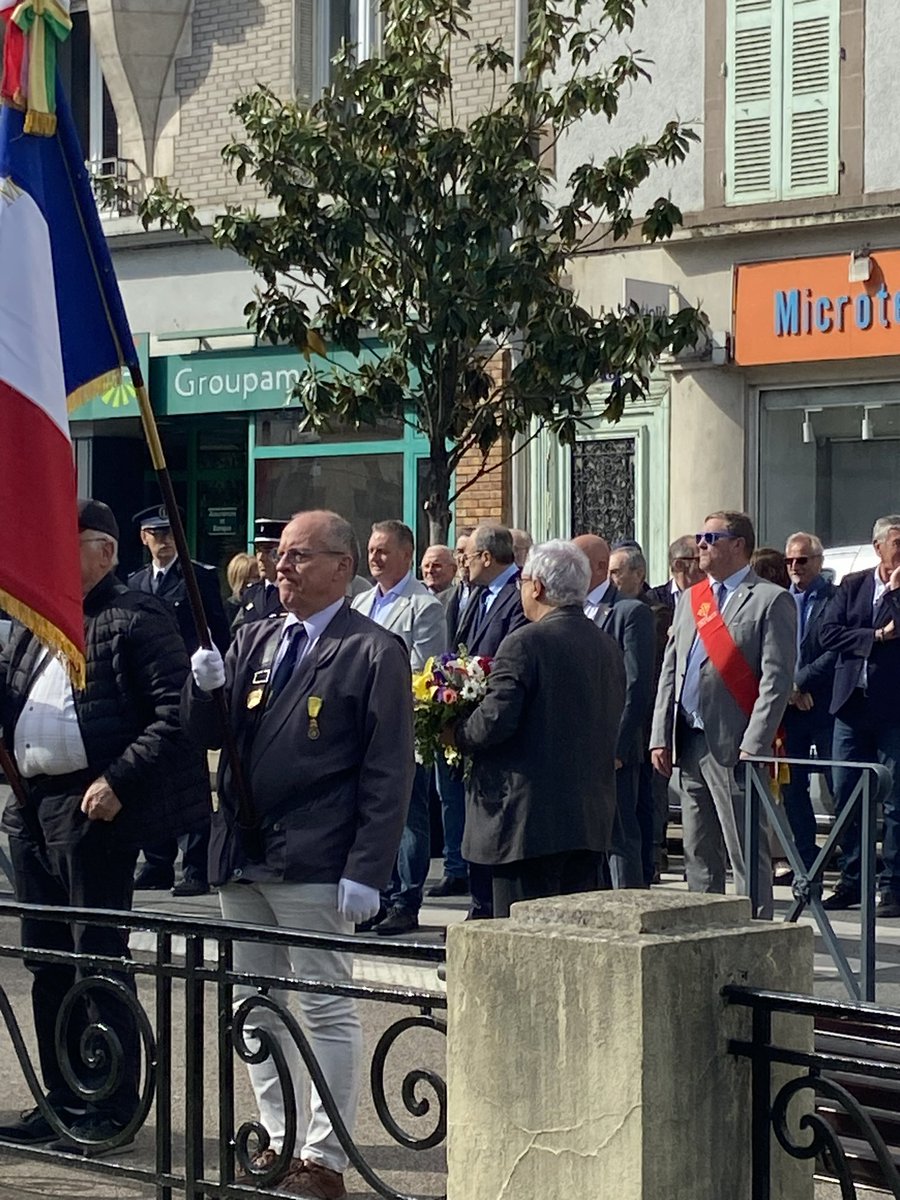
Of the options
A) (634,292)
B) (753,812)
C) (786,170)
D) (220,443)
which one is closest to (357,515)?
(220,443)

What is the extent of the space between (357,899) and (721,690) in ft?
13.8

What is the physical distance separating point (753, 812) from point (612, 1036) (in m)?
4.88

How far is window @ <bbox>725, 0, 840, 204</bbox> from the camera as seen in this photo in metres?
18.0

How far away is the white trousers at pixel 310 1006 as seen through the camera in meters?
5.86

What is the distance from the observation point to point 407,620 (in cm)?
1084

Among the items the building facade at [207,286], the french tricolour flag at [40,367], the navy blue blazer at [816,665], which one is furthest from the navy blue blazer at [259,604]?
the building facade at [207,286]

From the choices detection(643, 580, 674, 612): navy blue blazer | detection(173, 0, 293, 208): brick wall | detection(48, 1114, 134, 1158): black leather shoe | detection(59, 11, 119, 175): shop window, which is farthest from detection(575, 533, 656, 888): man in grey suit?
detection(59, 11, 119, 175): shop window

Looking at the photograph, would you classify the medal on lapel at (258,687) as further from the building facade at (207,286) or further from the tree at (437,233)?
the building facade at (207,286)

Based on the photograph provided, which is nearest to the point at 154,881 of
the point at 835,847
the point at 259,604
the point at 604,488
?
the point at 259,604

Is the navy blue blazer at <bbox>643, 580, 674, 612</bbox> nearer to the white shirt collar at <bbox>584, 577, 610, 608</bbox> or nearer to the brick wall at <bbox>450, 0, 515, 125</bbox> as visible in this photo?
the white shirt collar at <bbox>584, 577, 610, 608</bbox>

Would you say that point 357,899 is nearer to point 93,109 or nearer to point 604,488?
point 604,488

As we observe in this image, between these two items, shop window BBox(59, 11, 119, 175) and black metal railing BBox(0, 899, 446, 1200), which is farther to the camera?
shop window BBox(59, 11, 119, 175)

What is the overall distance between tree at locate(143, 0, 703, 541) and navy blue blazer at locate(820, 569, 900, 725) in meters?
4.31

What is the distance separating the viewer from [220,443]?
2158 centimetres
